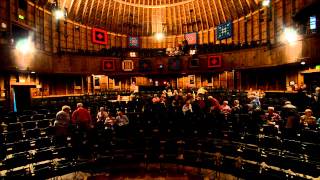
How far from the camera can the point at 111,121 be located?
9.35 metres

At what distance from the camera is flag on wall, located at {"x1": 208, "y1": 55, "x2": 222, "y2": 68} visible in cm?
2247

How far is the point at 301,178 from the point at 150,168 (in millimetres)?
4659

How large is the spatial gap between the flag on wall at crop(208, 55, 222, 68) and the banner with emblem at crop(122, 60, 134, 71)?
7.95 m

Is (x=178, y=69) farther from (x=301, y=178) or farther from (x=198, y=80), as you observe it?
(x=301, y=178)

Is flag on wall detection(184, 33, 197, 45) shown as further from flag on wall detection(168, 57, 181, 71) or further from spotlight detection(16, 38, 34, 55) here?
spotlight detection(16, 38, 34, 55)

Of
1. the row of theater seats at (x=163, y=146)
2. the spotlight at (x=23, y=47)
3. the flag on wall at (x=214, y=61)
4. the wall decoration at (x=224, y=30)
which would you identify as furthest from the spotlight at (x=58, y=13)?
the wall decoration at (x=224, y=30)

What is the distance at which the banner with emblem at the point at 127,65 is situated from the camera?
24062 mm

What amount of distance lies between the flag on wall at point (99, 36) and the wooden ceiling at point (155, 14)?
3.48ft

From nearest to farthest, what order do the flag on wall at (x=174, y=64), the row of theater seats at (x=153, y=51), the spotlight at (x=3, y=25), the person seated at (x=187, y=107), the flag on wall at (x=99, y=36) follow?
the person seated at (x=187, y=107) < the spotlight at (x=3, y=25) < the row of theater seats at (x=153, y=51) < the flag on wall at (x=174, y=64) < the flag on wall at (x=99, y=36)

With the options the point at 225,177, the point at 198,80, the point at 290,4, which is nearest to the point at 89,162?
the point at 225,177

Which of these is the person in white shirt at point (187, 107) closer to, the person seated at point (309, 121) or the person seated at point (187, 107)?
the person seated at point (187, 107)

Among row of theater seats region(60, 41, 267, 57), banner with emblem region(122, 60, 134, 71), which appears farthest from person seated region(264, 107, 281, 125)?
banner with emblem region(122, 60, 134, 71)

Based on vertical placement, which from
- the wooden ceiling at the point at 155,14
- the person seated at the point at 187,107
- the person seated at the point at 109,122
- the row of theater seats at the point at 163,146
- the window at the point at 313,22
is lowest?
the row of theater seats at the point at 163,146

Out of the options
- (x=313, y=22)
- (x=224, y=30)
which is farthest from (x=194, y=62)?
(x=313, y=22)
